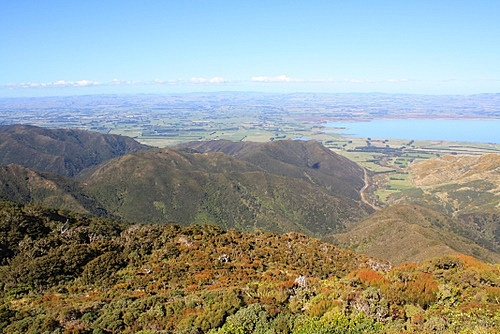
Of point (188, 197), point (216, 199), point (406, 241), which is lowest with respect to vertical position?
point (216, 199)

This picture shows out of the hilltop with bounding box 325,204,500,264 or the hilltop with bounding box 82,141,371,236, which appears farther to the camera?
the hilltop with bounding box 82,141,371,236

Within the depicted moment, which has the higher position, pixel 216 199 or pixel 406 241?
pixel 406 241

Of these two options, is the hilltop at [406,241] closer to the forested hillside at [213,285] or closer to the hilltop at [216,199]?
the hilltop at [216,199]

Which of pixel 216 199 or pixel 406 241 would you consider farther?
pixel 216 199

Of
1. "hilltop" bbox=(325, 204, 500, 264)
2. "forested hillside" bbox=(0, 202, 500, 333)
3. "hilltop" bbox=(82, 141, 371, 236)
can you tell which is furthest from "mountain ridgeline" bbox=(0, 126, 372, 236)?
"forested hillside" bbox=(0, 202, 500, 333)

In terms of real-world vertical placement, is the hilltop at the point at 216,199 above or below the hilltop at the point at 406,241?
below

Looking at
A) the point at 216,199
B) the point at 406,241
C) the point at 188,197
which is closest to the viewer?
the point at 406,241

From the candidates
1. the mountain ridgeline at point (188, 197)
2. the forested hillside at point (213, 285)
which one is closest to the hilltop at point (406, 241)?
the mountain ridgeline at point (188, 197)

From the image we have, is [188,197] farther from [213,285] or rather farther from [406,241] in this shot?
[213,285]

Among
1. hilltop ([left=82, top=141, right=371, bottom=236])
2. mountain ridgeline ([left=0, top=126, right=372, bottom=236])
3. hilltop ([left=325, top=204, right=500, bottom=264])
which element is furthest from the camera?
hilltop ([left=82, top=141, right=371, bottom=236])

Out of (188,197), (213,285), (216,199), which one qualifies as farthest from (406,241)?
(188,197)

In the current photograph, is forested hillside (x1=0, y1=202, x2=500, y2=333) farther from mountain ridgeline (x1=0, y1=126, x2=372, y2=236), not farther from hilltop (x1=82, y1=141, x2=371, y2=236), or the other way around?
hilltop (x1=82, y1=141, x2=371, y2=236)
